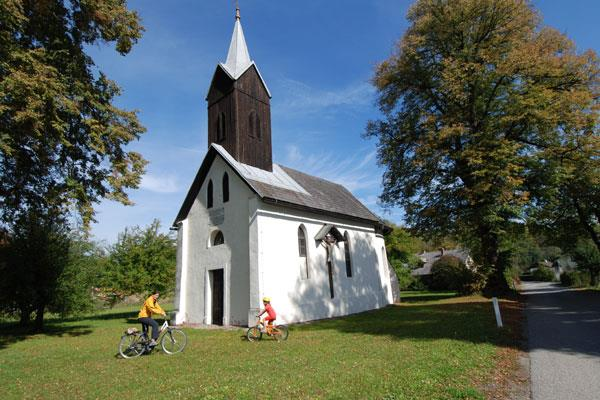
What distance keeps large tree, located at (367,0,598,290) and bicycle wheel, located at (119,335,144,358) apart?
17215 millimetres

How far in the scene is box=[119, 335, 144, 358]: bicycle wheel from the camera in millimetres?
10320

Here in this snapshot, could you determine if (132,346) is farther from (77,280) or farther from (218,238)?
(77,280)

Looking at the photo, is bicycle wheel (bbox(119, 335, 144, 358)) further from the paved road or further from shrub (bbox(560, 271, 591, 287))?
shrub (bbox(560, 271, 591, 287))

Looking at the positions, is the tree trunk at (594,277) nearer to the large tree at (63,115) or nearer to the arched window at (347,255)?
the arched window at (347,255)

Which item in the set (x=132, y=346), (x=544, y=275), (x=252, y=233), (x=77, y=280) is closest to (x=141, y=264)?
(x=77, y=280)

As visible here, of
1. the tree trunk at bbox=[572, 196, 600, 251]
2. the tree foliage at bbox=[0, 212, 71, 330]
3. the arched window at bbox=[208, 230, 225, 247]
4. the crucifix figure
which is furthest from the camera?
the tree trunk at bbox=[572, 196, 600, 251]

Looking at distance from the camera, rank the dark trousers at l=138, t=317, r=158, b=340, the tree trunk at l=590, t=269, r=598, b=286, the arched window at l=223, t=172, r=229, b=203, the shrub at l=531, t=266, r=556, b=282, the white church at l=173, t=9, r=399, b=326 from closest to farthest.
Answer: the dark trousers at l=138, t=317, r=158, b=340 < the white church at l=173, t=9, r=399, b=326 < the arched window at l=223, t=172, r=229, b=203 < the tree trunk at l=590, t=269, r=598, b=286 < the shrub at l=531, t=266, r=556, b=282

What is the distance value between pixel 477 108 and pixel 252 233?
15720 millimetres

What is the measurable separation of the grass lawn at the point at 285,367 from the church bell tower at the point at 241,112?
1057cm

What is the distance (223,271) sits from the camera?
17.8m

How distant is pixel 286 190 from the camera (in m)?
19.5

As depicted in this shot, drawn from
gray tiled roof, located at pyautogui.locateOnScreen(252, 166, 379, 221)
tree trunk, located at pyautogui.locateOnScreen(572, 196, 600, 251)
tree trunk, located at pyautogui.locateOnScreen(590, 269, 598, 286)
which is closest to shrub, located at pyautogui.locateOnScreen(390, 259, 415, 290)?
tree trunk, located at pyautogui.locateOnScreen(590, 269, 598, 286)

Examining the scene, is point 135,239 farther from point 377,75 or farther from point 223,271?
point 377,75

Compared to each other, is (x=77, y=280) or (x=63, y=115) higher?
(x=63, y=115)
